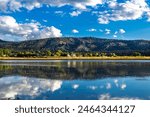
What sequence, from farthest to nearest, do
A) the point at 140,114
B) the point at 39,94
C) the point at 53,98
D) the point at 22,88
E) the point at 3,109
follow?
1. the point at 22,88
2. the point at 39,94
3. the point at 53,98
4. the point at 3,109
5. the point at 140,114

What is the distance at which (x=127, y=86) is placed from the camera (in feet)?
112

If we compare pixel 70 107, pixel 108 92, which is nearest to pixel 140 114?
pixel 70 107

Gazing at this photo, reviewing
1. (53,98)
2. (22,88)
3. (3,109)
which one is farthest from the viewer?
(22,88)

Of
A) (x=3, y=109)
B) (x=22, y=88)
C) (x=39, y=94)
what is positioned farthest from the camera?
(x=22, y=88)

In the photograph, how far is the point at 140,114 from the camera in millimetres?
18109

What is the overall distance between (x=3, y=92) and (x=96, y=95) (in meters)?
8.32

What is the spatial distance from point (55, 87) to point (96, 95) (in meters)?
6.65

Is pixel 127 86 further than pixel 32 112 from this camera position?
Yes

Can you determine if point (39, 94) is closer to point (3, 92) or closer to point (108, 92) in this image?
point (3, 92)

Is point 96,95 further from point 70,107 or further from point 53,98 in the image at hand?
point 70,107

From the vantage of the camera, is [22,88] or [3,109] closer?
[3,109]

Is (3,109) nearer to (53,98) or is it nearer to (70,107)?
(70,107)

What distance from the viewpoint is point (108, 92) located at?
98.7 ft

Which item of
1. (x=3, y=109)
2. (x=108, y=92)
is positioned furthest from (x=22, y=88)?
(x=3, y=109)
